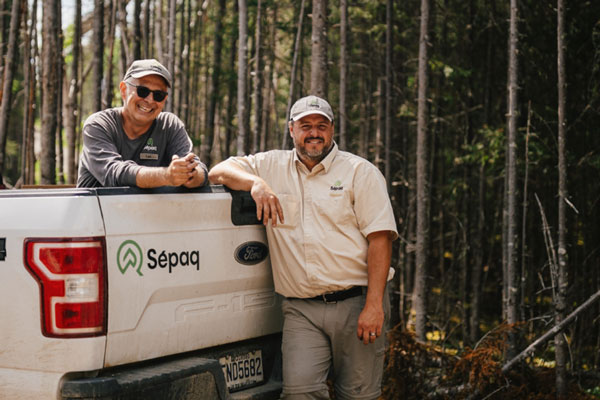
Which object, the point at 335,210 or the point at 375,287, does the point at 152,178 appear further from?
the point at 375,287

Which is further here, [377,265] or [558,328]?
[558,328]

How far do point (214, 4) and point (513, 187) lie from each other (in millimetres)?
14364

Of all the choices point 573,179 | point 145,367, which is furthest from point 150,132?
point 573,179

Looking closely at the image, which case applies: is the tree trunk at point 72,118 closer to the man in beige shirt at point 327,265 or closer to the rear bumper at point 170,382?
the man in beige shirt at point 327,265

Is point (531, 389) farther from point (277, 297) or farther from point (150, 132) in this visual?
point (150, 132)

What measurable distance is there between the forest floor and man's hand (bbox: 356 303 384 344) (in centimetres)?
268

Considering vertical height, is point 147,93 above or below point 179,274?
above

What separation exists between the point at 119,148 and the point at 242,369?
158 centimetres

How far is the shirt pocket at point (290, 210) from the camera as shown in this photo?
3.87 m

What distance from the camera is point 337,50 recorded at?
19.3m

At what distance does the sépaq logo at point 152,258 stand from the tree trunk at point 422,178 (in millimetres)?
5402

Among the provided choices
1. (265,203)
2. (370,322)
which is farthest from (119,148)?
(370,322)

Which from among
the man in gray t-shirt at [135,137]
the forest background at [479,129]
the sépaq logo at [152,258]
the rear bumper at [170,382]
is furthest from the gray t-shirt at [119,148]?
the forest background at [479,129]

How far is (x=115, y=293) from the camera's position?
2.99m
